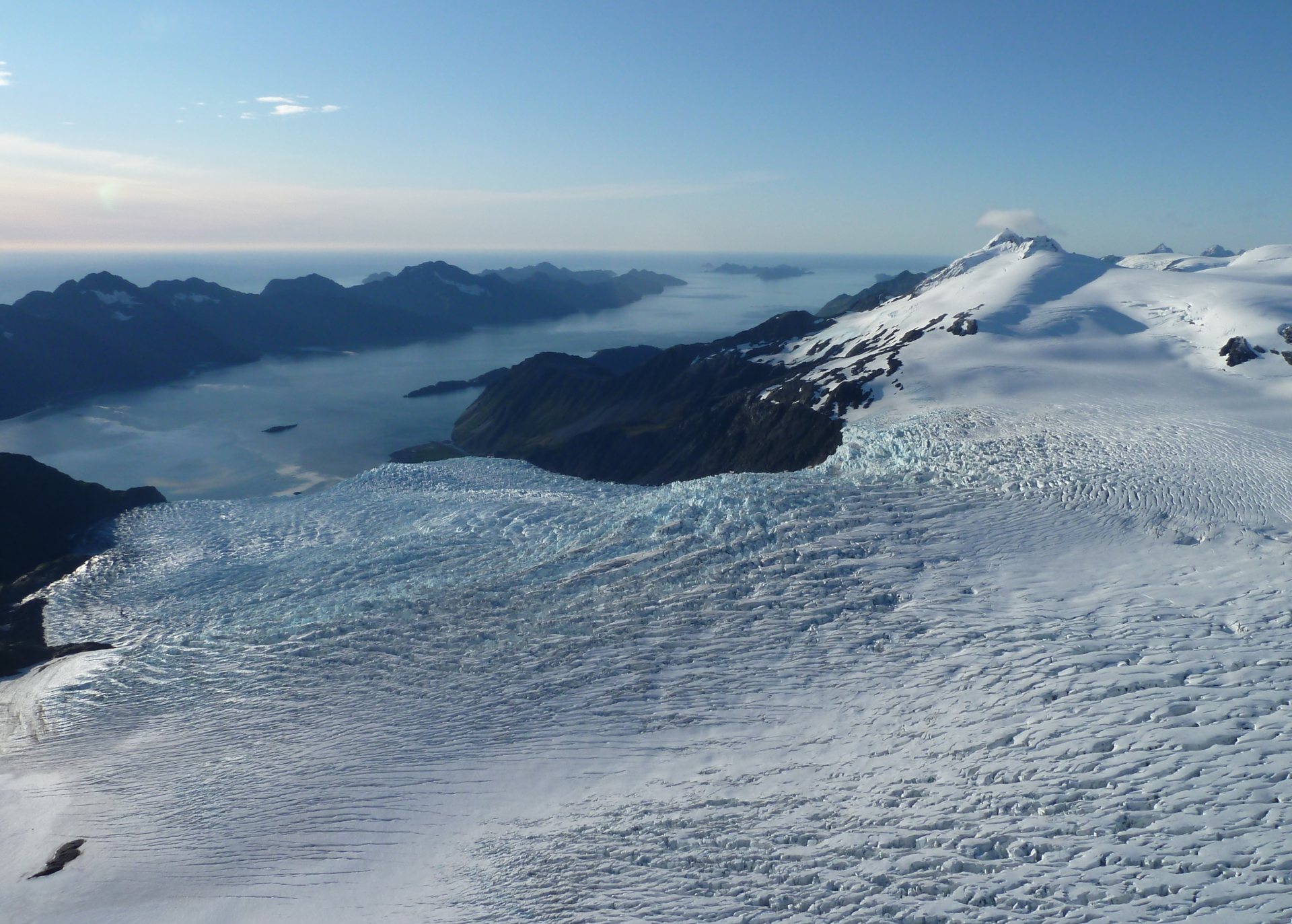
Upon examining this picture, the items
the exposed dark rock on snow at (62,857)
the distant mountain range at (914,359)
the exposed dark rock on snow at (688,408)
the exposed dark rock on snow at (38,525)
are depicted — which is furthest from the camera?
the exposed dark rock on snow at (688,408)

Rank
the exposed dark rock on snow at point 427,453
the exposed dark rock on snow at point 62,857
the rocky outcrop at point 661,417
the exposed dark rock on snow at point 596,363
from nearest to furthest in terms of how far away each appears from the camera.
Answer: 1. the exposed dark rock on snow at point 62,857
2. the rocky outcrop at point 661,417
3. the exposed dark rock on snow at point 427,453
4. the exposed dark rock on snow at point 596,363

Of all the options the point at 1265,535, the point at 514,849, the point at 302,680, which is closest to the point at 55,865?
→ the point at 302,680

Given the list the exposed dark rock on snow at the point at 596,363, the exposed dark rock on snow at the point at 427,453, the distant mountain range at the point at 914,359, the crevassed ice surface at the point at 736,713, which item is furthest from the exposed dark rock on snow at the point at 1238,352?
the exposed dark rock on snow at the point at 596,363

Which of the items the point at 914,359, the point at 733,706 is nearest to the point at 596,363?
the point at 914,359

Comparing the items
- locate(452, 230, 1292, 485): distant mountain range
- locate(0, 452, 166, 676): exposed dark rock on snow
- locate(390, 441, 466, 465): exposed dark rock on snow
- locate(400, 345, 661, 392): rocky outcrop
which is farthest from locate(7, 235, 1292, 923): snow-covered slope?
locate(400, 345, 661, 392): rocky outcrop

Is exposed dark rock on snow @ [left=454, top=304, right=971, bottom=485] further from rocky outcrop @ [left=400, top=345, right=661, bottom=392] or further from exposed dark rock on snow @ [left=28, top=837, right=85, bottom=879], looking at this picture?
exposed dark rock on snow @ [left=28, top=837, right=85, bottom=879]

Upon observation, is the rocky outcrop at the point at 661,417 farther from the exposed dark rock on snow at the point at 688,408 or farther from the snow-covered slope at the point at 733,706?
the snow-covered slope at the point at 733,706
